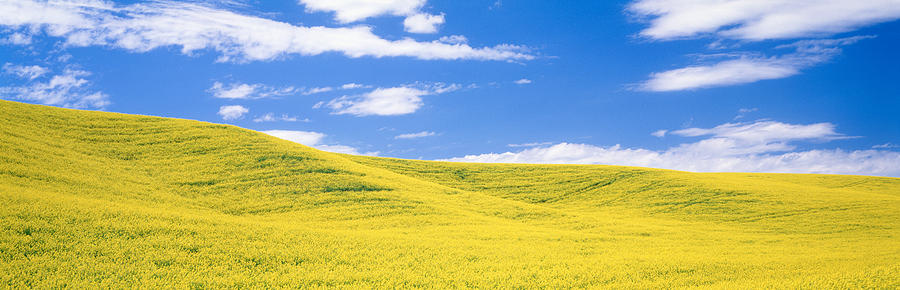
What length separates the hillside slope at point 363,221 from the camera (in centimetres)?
1320

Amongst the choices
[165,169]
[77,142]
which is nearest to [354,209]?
[165,169]

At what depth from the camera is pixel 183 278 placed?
12.1 meters

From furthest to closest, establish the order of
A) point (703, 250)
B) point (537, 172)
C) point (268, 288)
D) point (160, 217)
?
point (537, 172)
point (703, 250)
point (160, 217)
point (268, 288)

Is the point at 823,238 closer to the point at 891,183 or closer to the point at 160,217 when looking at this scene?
the point at 160,217

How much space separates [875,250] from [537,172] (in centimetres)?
3251

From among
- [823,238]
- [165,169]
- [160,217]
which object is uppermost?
[165,169]

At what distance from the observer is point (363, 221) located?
2469cm

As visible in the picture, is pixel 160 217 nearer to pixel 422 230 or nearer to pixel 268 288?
pixel 268 288

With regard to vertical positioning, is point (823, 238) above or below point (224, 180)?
below

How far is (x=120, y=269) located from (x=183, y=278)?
170 centimetres

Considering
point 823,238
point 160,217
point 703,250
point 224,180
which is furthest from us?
point 224,180

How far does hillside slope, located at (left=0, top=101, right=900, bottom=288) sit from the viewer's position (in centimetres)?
1320

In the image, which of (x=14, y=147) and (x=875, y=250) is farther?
(x=14, y=147)

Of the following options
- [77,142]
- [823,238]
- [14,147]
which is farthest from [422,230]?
[77,142]
